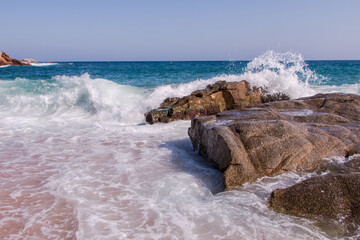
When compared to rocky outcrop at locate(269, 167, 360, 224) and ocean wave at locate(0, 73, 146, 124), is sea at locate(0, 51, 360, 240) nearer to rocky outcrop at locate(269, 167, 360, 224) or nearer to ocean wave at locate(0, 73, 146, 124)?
rocky outcrop at locate(269, 167, 360, 224)

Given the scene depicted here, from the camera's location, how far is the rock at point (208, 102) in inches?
322

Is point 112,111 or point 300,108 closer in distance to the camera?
point 300,108

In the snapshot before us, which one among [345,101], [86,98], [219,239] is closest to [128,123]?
[86,98]

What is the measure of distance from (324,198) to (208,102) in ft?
18.9

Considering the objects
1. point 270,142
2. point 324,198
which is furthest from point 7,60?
point 324,198

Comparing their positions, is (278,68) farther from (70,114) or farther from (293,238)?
(293,238)

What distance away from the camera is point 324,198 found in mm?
2998

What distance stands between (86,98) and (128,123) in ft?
11.8

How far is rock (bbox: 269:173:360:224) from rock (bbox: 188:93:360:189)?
0.70 metres

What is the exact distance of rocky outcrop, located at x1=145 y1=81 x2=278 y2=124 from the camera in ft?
26.8

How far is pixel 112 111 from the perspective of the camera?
32.3 ft

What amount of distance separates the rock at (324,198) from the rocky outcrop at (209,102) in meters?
5.27

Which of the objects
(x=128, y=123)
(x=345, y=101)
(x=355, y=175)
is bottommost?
(x=128, y=123)

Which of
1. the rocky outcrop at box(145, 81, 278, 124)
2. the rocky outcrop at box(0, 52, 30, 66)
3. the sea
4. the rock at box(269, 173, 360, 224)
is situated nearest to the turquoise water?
the rocky outcrop at box(145, 81, 278, 124)
